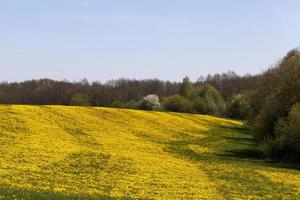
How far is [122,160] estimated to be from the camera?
1544 inches

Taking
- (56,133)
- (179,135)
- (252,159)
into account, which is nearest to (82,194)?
(56,133)

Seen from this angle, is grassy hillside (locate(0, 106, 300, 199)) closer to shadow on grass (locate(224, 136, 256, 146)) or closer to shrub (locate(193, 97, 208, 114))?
shadow on grass (locate(224, 136, 256, 146))

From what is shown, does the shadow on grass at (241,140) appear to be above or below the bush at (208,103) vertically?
below

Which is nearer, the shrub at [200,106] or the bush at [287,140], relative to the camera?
the bush at [287,140]

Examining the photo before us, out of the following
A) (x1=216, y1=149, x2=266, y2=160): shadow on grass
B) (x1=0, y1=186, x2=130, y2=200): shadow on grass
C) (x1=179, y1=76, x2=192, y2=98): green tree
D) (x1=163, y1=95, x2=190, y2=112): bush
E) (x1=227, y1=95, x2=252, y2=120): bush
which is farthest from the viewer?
(x1=179, y1=76, x2=192, y2=98): green tree

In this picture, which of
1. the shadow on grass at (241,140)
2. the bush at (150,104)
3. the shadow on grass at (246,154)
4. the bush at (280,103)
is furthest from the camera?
the bush at (150,104)

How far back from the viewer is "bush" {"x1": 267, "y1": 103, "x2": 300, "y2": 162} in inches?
1956

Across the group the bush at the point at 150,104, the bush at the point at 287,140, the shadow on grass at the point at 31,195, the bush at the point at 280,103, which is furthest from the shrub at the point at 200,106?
the shadow on grass at the point at 31,195

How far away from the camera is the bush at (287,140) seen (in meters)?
49.7

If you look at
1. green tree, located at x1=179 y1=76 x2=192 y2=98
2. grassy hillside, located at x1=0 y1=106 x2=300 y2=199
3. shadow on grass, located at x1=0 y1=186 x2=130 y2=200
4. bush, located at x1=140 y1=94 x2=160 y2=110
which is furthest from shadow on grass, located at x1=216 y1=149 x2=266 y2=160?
green tree, located at x1=179 y1=76 x2=192 y2=98

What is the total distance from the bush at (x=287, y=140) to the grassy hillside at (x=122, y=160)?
2600 millimetres

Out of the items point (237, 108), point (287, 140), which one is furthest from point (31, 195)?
point (237, 108)

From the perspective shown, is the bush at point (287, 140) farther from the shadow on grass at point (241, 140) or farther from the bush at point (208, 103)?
the bush at point (208, 103)

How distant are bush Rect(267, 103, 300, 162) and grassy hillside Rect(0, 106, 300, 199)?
2.60 m
